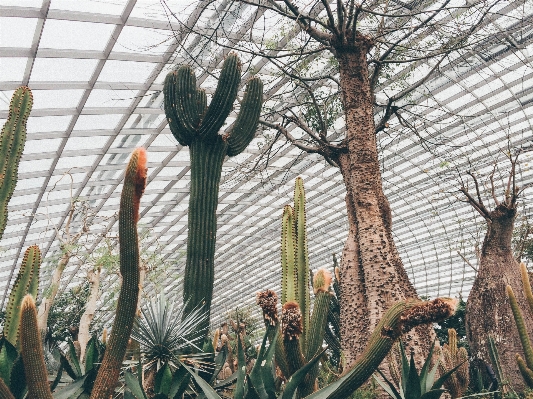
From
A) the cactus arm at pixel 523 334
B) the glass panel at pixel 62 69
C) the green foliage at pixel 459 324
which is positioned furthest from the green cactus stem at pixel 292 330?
the glass panel at pixel 62 69

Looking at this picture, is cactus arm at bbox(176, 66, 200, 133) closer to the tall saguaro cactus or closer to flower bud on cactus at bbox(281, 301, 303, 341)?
the tall saguaro cactus

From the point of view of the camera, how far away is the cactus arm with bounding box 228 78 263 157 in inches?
200

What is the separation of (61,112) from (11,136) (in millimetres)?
9955

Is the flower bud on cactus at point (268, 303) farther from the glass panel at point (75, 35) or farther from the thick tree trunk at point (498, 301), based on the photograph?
the glass panel at point (75, 35)

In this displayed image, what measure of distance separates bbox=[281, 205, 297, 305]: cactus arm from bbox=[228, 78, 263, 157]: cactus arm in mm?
1742

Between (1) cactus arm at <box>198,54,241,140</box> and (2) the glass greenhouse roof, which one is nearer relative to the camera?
(1) cactus arm at <box>198,54,241,140</box>

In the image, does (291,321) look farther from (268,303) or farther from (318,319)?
(318,319)

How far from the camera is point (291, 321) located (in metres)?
2.49

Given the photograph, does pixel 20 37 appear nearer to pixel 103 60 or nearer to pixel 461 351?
pixel 103 60

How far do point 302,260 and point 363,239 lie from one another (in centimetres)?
151

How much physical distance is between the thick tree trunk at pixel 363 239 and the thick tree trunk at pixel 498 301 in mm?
3232

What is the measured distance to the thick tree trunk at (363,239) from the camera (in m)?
4.43

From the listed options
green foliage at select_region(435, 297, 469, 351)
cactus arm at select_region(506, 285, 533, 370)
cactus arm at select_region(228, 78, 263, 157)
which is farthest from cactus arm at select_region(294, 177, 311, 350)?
green foliage at select_region(435, 297, 469, 351)

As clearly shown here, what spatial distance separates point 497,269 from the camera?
777cm
